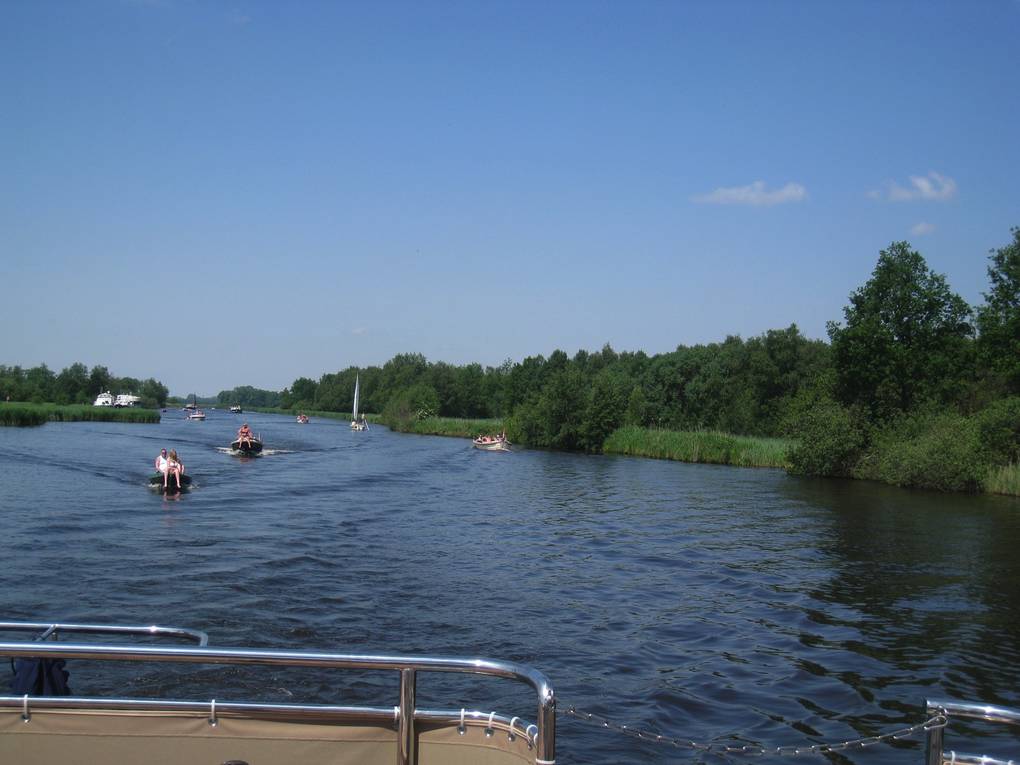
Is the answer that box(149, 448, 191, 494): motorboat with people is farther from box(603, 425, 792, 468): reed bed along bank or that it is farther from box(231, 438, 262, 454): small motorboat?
box(603, 425, 792, 468): reed bed along bank

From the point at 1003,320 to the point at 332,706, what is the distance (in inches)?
2078

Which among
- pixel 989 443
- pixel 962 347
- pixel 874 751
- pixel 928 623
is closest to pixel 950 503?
pixel 989 443

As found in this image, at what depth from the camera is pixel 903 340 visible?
165 ft

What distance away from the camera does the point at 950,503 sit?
112ft

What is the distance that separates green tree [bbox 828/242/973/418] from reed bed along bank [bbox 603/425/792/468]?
5.99 meters

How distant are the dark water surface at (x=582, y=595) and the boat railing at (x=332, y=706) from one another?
176 cm

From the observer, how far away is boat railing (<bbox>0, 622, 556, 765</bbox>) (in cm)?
368

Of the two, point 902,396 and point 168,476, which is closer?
point 168,476

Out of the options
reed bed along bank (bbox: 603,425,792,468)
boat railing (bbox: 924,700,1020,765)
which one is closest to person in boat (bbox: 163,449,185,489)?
boat railing (bbox: 924,700,1020,765)

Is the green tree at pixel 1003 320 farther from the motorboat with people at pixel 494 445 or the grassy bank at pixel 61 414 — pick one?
the grassy bank at pixel 61 414

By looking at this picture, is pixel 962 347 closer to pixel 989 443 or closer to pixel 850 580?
pixel 989 443

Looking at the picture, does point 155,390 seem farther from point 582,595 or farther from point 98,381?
point 582,595

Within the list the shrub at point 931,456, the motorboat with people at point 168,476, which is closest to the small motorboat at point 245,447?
the motorboat with people at point 168,476

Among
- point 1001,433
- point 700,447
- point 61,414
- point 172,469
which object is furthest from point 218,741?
point 61,414
